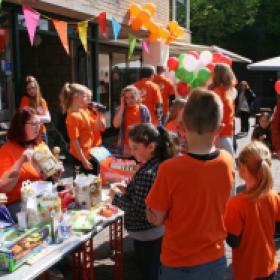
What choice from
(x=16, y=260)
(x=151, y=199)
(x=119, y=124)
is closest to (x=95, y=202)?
(x=16, y=260)

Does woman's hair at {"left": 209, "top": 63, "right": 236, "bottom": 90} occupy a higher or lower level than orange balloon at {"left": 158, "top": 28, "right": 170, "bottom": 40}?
lower

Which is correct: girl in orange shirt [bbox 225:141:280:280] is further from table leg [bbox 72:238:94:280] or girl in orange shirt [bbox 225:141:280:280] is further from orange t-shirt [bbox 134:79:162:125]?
orange t-shirt [bbox 134:79:162:125]

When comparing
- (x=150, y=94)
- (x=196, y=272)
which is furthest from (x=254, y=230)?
(x=150, y=94)

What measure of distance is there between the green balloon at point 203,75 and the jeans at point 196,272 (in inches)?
222

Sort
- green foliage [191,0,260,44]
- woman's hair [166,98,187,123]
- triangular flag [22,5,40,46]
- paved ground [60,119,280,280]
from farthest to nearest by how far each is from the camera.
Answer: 1. green foliage [191,0,260,44]
2. triangular flag [22,5,40,46]
3. woman's hair [166,98,187,123]
4. paved ground [60,119,280,280]

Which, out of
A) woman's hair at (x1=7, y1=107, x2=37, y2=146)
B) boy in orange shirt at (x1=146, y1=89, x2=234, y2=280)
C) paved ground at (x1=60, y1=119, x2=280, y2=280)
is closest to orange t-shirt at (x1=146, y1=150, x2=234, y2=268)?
boy in orange shirt at (x1=146, y1=89, x2=234, y2=280)

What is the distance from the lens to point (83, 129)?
458cm

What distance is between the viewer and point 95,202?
3.20 m

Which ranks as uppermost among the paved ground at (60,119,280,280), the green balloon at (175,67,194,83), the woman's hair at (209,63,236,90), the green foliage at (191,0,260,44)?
the green foliage at (191,0,260,44)

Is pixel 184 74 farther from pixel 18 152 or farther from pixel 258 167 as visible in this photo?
pixel 258 167

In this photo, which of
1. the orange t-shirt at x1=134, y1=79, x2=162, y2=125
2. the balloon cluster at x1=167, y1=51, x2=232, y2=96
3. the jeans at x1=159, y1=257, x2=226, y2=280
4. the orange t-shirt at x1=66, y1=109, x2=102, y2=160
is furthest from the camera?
the balloon cluster at x1=167, y1=51, x2=232, y2=96

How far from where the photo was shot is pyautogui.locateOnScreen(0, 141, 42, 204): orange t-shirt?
3.15 metres

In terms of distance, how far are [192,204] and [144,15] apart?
6.53 meters

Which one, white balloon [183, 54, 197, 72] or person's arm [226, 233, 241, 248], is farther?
white balloon [183, 54, 197, 72]
